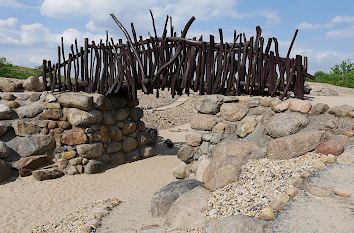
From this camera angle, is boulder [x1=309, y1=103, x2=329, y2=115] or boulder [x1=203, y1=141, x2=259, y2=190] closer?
boulder [x1=203, y1=141, x2=259, y2=190]

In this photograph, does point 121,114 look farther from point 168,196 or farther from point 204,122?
point 168,196

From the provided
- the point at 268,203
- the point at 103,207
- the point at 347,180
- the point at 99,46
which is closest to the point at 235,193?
the point at 268,203

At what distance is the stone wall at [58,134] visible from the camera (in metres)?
6.75

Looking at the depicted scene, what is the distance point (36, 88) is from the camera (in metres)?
8.69

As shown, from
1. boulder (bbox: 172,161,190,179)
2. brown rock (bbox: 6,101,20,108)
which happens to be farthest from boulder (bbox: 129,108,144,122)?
boulder (bbox: 172,161,190,179)

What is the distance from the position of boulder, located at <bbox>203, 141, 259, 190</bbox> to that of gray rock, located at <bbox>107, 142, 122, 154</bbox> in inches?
180

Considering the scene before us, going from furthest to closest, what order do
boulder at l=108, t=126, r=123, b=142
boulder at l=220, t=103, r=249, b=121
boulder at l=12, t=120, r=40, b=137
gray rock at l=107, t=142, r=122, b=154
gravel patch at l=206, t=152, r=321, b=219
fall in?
boulder at l=108, t=126, r=123, b=142 < gray rock at l=107, t=142, r=122, b=154 < boulder at l=12, t=120, r=40, b=137 < boulder at l=220, t=103, r=249, b=121 < gravel patch at l=206, t=152, r=321, b=219

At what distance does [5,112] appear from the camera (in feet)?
22.8

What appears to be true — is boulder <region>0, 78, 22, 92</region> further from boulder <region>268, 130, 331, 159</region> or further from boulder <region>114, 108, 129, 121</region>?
boulder <region>268, 130, 331, 159</region>

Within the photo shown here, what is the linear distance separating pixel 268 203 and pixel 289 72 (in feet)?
7.57

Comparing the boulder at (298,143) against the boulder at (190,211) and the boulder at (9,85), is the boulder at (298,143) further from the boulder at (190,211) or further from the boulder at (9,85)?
the boulder at (9,85)

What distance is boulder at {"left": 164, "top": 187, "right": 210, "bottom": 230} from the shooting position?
10.5 ft

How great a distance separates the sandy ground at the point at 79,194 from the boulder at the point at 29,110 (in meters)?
1.63

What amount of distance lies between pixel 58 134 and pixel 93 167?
1202 mm
